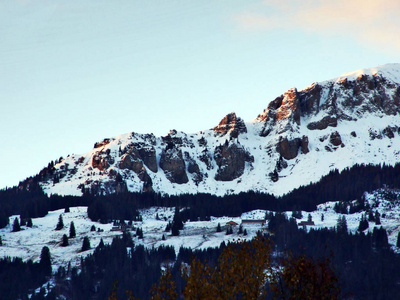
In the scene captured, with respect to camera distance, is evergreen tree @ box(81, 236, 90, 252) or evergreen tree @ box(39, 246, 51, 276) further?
evergreen tree @ box(81, 236, 90, 252)

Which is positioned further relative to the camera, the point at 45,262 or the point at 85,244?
the point at 85,244

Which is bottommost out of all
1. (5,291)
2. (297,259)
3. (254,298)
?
(5,291)

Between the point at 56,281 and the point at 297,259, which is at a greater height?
the point at 297,259

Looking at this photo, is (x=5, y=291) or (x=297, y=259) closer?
(x=297, y=259)

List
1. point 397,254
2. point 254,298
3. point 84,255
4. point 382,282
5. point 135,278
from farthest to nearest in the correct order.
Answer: point 84,255
point 397,254
point 135,278
point 382,282
point 254,298

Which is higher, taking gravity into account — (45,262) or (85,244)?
(85,244)

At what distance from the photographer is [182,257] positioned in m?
179

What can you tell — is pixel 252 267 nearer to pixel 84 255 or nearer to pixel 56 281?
pixel 56 281

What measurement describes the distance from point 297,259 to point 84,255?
153964 millimetres

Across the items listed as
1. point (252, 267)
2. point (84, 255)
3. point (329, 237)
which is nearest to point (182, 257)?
point (84, 255)

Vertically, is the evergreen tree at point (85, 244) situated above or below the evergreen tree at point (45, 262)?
above

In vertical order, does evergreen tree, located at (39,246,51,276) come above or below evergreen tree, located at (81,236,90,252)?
below

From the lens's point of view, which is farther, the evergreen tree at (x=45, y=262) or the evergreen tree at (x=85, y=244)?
the evergreen tree at (x=85, y=244)

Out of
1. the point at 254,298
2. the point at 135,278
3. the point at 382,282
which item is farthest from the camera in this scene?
the point at 135,278
